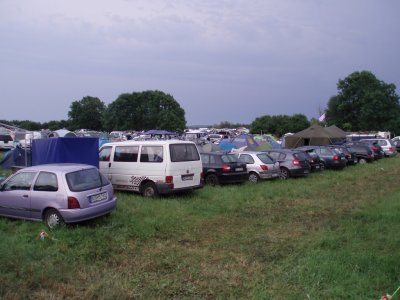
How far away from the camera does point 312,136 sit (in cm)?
3703

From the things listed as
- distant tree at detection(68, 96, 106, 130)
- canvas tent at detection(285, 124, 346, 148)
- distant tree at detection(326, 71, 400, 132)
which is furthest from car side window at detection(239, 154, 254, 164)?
distant tree at detection(68, 96, 106, 130)

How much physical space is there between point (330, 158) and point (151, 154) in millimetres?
13028

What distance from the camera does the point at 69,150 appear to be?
1355 cm

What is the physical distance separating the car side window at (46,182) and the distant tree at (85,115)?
9570 centimetres

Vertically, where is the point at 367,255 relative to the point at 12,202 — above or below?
below

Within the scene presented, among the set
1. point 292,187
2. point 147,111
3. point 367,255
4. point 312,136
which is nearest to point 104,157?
point 292,187

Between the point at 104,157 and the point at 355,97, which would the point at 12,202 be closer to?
the point at 104,157

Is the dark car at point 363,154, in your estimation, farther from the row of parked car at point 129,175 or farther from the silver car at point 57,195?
the silver car at point 57,195

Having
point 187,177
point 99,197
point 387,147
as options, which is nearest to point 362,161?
point 387,147

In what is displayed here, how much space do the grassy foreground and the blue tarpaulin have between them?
2.30 metres

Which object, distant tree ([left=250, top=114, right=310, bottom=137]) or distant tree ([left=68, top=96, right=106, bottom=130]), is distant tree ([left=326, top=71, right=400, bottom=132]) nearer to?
distant tree ([left=250, top=114, right=310, bottom=137])

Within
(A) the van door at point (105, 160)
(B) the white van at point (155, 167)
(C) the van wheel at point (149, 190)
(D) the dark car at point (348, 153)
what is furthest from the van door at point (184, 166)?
(D) the dark car at point (348, 153)

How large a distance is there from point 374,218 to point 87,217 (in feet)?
21.6

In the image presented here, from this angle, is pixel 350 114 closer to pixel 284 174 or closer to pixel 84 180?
pixel 284 174
